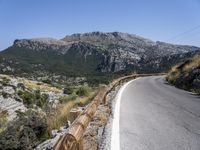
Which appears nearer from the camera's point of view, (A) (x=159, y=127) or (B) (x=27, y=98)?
(A) (x=159, y=127)

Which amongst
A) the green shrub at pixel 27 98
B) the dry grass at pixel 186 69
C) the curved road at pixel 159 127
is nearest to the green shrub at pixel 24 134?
the curved road at pixel 159 127

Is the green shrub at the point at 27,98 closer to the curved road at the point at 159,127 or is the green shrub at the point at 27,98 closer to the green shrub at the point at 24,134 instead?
the green shrub at the point at 24,134

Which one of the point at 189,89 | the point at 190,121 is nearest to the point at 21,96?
the point at 189,89

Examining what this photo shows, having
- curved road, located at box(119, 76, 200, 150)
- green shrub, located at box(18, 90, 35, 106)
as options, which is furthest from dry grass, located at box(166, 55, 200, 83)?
green shrub, located at box(18, 90, 35, 106)

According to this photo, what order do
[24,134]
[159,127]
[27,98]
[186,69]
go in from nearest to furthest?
[159,127]
[24,134]
[186,69]
[27,98]

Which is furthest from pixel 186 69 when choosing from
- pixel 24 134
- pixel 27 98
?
pixel 27 98

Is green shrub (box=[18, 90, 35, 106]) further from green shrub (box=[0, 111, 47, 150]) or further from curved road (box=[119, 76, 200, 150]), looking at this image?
curved road (box=[119, 76, 200, 150])

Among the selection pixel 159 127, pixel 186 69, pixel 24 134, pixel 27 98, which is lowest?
pixel 27 98

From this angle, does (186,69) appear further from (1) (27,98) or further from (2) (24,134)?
(1) (27,98)

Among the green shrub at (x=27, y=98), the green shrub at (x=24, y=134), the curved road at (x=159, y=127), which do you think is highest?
the curved road at (x=159, y=127)

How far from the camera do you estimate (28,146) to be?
9336mm

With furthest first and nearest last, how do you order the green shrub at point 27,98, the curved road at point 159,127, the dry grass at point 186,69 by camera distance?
1. the green shrub at point 27,98
2. the dry grass at point 186,69
3. the curved road at point 159,127

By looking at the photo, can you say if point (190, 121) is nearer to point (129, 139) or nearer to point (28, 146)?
point (129, 139)

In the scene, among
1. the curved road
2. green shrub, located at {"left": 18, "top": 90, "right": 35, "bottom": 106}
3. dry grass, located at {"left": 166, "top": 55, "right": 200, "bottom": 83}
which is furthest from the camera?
green shrub, located at {"left": 18, "top": 90, "right": 35, "bottom": 106}
